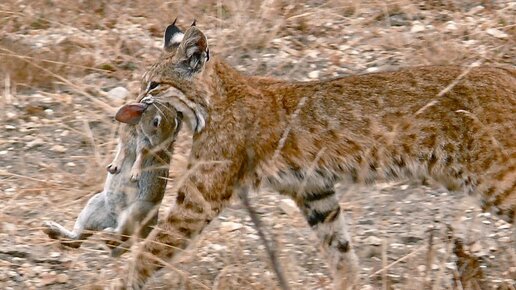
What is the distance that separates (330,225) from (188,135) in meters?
1.42

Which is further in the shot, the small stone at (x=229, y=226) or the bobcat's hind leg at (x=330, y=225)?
the small stone at (x=229, y=226)

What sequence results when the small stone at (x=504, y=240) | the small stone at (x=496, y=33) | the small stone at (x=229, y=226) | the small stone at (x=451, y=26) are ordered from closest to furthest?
the small stone at (x=504, y=240)
the small stone at (x=229, y=226)
the small stone at (x=496, y=33)
the small stone at (x=451, y=26)

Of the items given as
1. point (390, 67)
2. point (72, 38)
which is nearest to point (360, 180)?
point (390, 67)

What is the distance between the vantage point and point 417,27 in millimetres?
8391

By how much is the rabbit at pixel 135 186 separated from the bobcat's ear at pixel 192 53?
196 mm

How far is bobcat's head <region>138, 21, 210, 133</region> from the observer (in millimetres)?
5652

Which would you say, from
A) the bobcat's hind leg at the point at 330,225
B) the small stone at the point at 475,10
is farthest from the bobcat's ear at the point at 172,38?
the small stone at the point at 475,10

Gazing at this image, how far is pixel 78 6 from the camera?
→ 880cm

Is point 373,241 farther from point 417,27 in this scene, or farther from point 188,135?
point 417,27

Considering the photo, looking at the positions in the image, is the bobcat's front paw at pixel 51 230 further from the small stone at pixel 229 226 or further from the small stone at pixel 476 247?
the small stone at pixel 476 247

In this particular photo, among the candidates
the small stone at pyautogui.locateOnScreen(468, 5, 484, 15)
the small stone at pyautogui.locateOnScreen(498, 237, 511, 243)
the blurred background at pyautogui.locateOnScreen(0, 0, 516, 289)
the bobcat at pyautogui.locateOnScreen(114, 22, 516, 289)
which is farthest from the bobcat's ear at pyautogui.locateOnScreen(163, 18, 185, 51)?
the small stone at pyautogui.locateOnScreen(468, 5, 484, 15)

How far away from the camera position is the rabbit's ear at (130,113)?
5.46 metres

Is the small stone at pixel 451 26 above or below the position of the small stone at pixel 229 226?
above

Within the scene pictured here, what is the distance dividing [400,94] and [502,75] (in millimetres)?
456
